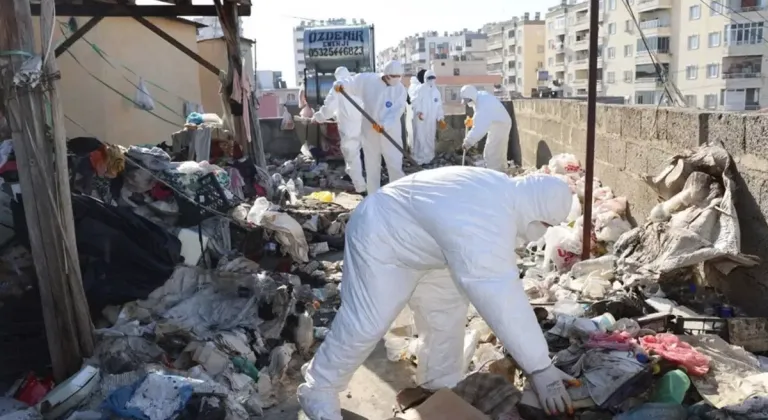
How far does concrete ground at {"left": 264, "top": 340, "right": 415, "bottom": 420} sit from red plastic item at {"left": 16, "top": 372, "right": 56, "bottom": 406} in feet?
3.57

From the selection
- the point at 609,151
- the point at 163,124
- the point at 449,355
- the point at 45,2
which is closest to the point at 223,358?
the point at 449,355

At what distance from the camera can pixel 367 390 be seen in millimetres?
3367

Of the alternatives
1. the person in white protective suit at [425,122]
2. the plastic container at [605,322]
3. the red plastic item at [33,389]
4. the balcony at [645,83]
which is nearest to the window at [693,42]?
the balcony at [645,83]

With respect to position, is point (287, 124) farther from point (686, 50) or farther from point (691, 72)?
point (686, 50)

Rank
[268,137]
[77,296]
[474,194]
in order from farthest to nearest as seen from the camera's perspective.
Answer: [268,137] → [77,296] → [474,194]

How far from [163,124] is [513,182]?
33.3 feet

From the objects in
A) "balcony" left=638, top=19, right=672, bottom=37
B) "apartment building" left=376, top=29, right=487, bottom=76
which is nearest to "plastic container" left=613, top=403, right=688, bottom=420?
"balcony" left=638, top=19, right=672, bottom=37

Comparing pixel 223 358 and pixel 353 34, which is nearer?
pixel 223 358

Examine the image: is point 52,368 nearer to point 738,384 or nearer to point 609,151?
point 738,384

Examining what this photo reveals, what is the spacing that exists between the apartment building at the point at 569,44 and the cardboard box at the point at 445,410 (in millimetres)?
47207

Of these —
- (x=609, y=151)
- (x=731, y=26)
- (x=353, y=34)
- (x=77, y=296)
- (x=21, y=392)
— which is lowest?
(x=21, y=392)

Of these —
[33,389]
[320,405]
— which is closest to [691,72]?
[320,405]

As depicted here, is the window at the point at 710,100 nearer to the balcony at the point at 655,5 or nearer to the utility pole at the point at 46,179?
the balcony at the point at 655,5

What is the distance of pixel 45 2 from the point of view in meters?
2.84
